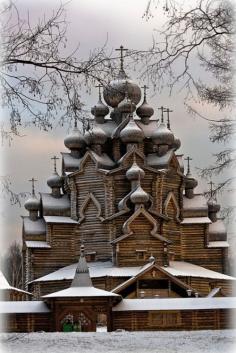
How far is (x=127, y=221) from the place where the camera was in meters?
30.9

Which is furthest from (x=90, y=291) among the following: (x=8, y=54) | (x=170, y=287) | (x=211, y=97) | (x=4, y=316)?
(x=8, y=54)

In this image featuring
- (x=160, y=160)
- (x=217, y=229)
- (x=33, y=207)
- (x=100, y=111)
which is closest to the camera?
(x=160, y=160)

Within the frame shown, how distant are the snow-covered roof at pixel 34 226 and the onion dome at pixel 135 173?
4.62 metres

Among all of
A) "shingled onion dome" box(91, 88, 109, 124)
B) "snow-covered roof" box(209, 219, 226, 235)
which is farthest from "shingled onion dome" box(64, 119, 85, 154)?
"snow-covered roof" box(209, 219, 226, 235)

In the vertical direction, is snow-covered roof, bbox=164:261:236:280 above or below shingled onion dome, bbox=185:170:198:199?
below

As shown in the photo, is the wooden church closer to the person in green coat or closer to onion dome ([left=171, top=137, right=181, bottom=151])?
onion dome ([left=171, top=137, right=181, bottom=151])

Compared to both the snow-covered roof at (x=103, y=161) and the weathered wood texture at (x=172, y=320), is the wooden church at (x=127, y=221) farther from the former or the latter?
the weathered wood texture at (x=172, y=320)

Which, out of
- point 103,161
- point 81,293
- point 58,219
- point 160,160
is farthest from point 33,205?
point 81,293

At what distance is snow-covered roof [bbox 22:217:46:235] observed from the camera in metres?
33.3

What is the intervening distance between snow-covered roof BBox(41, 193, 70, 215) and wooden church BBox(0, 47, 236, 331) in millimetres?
46

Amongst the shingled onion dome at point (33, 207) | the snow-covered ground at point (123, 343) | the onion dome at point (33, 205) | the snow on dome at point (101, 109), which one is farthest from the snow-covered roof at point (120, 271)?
the snow-covered ground at point (123, 343)

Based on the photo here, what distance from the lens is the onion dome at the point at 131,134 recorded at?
108 feet

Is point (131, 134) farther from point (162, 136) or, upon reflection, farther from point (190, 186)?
point (190, 186)

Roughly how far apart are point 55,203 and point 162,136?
568cm
